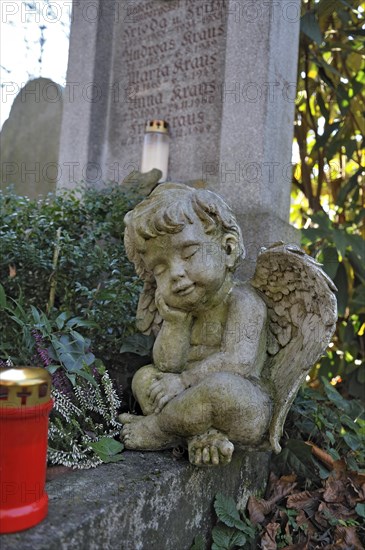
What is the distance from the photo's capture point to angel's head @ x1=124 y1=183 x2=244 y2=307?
146cm

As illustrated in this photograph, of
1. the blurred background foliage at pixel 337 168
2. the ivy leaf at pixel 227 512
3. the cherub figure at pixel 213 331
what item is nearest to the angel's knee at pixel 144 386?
the cherub figure at pixel 213 331

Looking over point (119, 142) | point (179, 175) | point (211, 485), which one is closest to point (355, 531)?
point (211, 485)

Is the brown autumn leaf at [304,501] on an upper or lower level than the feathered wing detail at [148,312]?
lower

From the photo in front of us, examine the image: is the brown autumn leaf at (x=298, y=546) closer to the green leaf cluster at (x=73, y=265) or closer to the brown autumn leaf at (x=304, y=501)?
the brown autumn leaf at (x=304, y=501)

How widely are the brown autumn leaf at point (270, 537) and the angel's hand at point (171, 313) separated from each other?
739mm

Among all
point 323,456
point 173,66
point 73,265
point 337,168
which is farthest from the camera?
point 337,168

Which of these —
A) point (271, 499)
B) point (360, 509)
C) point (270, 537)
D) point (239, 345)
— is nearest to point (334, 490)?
point (360, 509)

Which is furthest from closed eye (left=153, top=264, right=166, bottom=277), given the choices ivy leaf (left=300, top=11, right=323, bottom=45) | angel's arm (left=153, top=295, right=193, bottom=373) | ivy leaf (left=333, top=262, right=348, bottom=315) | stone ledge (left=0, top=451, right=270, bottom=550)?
ivy leaf (left=300, top=11, right=323, bottom=45)

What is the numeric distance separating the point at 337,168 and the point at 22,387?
3.70 m

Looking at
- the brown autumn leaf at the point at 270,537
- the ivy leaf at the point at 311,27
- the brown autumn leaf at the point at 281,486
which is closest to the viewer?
the brown autumn leaf at the point at 270,537

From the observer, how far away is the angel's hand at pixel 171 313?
155cm

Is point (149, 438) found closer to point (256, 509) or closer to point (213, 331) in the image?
point (213, 331)

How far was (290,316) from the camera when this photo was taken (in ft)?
5.49

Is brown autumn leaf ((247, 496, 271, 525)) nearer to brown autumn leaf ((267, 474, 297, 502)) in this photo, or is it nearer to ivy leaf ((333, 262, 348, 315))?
brown autumn leaf ((267, 474, 297, 502))
